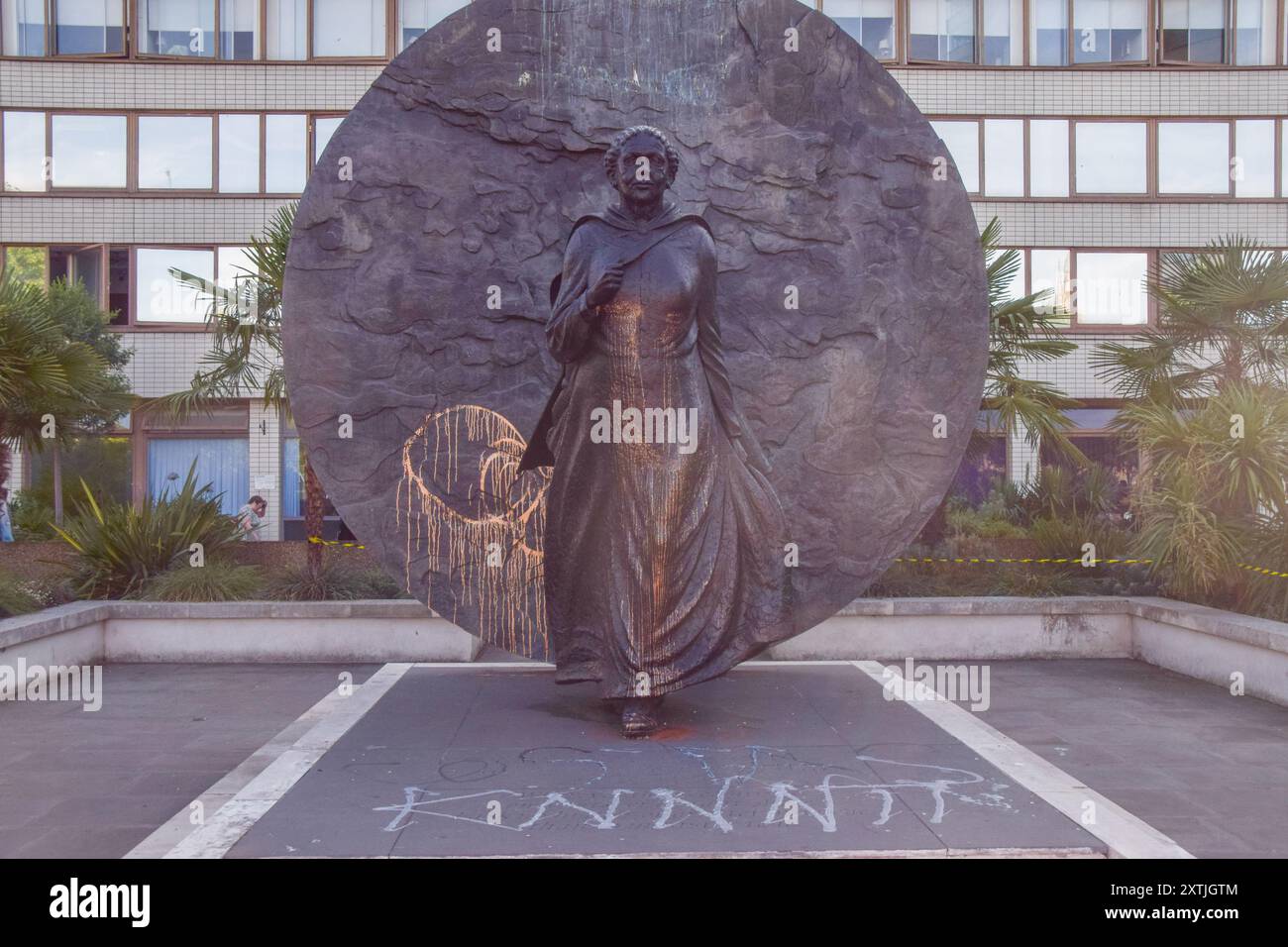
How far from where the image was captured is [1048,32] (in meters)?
23.2

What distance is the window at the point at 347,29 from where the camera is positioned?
22641 millimetres

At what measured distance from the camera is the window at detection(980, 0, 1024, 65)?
23188 millimetres

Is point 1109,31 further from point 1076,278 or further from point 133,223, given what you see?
point 133,223

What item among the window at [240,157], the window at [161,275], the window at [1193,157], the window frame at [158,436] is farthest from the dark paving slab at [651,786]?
the window at [1193,157]

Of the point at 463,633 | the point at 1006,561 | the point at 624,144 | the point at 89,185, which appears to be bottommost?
the point at 463,633

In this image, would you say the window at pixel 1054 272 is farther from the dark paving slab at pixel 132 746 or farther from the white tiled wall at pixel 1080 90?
the dark paving slab at pixel 132 746

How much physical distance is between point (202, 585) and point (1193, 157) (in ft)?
67.1

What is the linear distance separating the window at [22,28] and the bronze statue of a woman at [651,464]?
2127 cm

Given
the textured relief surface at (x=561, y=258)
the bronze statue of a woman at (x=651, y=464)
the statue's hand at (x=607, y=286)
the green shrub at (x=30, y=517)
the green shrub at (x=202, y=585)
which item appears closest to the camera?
the statue's hand at (x=607, y=286)

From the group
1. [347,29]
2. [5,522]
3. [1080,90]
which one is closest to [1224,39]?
[1080,90]

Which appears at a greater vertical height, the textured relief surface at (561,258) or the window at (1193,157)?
the window at (1193,157)

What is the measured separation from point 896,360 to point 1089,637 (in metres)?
5.10

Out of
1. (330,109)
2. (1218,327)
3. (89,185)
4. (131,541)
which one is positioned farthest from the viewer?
(89,185)
